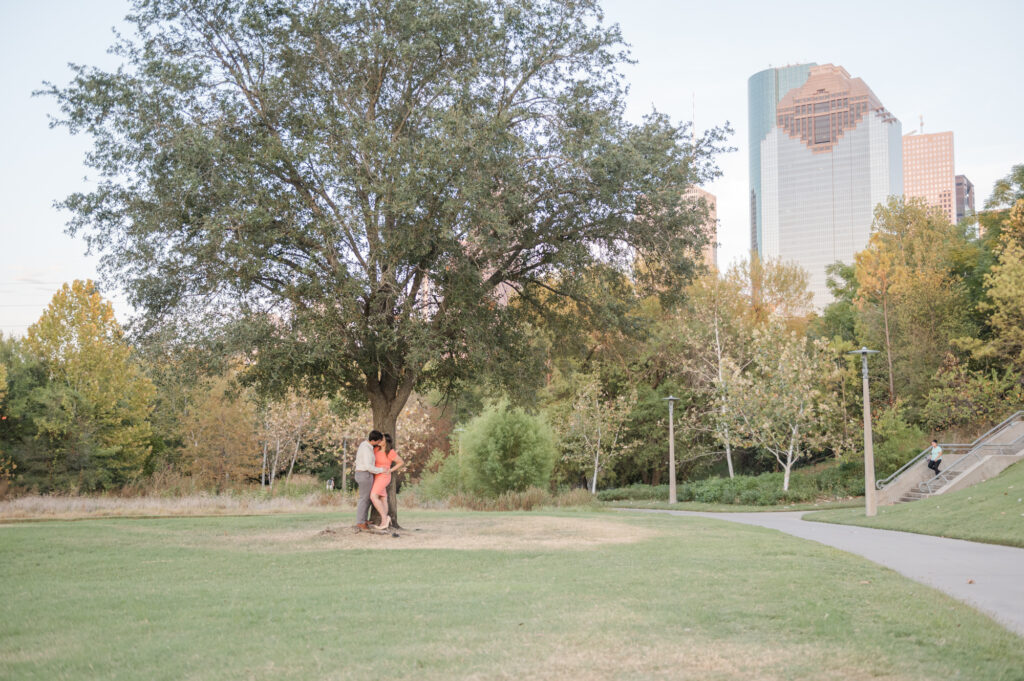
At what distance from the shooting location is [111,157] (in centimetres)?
1520

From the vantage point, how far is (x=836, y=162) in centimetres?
19075

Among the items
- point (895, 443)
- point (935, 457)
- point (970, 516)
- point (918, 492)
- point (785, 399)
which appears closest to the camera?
point (970, 516)

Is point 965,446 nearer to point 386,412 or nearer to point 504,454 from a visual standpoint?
point 504,454

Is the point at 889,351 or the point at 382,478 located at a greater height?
the point at 889,351

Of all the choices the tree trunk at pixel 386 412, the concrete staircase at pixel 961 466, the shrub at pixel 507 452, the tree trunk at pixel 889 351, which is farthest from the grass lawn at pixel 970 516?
the tree trunk at pixel 889 351

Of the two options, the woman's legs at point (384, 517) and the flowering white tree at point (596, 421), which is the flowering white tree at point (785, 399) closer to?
the flowering white tree at point (596, 421)

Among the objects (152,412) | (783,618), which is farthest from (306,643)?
(152,412)

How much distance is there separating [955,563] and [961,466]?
70.1ft

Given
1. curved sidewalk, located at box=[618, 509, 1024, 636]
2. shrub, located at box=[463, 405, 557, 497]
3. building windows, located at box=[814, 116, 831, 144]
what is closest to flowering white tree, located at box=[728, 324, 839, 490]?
shrub, located at box=[463, 405, 557, 497]

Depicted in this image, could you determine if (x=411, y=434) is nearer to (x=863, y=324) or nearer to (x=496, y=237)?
(x=863, y=324)

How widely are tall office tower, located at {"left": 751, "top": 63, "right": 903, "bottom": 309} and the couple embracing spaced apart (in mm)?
180711

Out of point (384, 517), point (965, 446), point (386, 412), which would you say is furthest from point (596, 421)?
point (384, 517)

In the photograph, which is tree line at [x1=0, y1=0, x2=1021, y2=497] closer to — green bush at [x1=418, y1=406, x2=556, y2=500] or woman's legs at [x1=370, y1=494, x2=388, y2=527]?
woman's legs at [x1=370, y1=494, x2=388, y2=527]

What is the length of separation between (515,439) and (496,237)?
18.3 m
